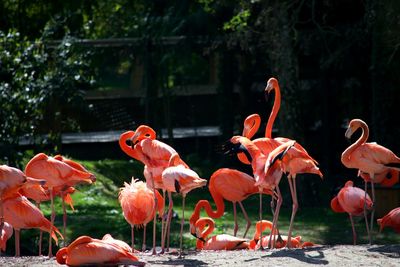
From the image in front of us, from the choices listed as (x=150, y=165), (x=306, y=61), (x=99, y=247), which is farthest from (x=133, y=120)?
(x=99, y=247)

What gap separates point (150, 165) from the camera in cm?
676

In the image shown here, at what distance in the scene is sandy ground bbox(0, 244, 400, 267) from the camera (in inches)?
230

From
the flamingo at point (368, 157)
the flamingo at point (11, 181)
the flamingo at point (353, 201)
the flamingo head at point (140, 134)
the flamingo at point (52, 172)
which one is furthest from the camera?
the flamingo at point (353, 201)

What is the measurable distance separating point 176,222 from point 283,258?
4.26m

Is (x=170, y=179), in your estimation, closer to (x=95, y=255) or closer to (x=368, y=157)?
(x=95, y=255)

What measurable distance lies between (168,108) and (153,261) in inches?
336

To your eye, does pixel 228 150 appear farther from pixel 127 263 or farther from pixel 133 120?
pixel 133 120

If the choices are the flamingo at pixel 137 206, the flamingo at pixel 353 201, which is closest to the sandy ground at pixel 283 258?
the flamingo at pixel 137 206

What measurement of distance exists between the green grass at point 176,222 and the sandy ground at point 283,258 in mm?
2628

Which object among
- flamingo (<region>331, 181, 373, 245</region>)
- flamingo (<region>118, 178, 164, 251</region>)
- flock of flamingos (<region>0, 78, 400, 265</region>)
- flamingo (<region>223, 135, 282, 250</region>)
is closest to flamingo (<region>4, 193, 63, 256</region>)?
flock of flamingos (<region>0, 78, 400, 265</region>)

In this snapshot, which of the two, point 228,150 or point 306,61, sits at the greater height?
point 306,61

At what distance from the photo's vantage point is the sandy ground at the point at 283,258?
583cm

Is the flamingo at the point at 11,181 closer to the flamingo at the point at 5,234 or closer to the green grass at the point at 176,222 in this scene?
the flamingo at the point at 5,234

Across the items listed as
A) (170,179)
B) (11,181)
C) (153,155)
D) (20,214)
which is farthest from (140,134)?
(11,181)
